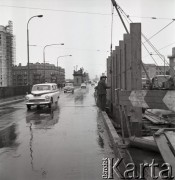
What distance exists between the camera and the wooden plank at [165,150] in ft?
16.4

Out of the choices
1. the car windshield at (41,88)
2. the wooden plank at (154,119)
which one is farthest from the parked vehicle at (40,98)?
the wooden plank at (154,119)

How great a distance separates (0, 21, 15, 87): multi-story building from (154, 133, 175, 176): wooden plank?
50.1 metres

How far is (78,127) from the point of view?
38.7ft

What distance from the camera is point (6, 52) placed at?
58719 millimetres

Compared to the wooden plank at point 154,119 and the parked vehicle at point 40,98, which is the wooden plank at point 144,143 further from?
the parked vehicle at point 40,98

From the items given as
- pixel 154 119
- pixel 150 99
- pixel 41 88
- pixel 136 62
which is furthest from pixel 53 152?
pixel 41 88

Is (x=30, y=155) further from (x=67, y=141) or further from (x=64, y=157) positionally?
(x=67, y=141)

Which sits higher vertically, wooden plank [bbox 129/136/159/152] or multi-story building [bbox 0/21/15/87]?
multi-story building [bbox 0/21/15/87]

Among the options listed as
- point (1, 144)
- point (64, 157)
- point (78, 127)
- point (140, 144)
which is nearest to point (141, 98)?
point (140, 144)

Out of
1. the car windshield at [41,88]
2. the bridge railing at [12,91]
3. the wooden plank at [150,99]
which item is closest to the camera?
the wooden plank at [150,99]

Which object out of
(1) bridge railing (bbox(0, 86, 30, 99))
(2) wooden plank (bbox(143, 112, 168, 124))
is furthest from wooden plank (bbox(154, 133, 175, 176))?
(1) bridge railing (bbox(0, 86, 30, 99))

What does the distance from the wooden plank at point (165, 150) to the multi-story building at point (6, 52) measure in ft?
164

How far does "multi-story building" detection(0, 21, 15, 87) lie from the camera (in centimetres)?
5466

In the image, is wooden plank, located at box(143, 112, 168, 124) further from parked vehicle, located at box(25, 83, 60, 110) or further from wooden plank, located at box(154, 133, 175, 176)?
parked vehicle, located at box(25, 83, 60, 110)
